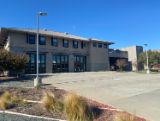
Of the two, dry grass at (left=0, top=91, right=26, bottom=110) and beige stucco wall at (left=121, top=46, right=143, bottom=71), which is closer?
dry grass at (left=0, top=91, right=26, bottom=110)

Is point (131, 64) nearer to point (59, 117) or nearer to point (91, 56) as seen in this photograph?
point (91, 56)

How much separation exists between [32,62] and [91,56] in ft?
41.6

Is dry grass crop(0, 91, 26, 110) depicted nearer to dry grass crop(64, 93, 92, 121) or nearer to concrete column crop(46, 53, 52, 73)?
dry grass crop(64, 93, 92, 121)

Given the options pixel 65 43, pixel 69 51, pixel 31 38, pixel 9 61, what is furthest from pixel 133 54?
pixel 9 61

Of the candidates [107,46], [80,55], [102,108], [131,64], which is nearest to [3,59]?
[102,108]

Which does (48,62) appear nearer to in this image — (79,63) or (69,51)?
(69,51)

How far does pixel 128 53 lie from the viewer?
193 feet

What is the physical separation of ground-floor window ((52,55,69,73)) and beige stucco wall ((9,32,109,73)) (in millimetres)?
664

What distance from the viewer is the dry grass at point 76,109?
28.4ft

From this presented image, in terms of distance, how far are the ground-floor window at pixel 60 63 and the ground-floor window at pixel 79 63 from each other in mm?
1970

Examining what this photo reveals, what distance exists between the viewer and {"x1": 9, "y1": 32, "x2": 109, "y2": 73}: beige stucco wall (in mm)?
35369

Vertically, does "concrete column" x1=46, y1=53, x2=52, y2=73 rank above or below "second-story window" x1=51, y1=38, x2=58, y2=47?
below

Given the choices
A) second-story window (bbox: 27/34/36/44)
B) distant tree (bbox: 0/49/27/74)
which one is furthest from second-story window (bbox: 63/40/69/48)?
distant tree (bbox: 0/49/27/74)

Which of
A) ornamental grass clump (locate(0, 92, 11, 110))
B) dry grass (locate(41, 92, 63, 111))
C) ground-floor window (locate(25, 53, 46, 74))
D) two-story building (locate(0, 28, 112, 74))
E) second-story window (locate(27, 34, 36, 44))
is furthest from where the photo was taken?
second-story window (locate(27, 34, 36, 44))
